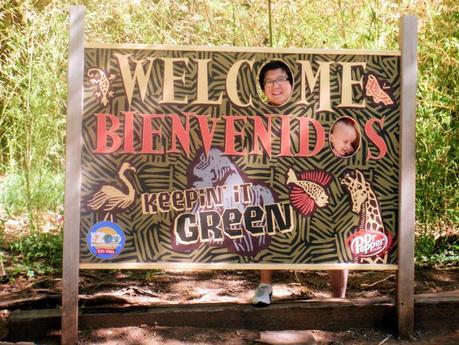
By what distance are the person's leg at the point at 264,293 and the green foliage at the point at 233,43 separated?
180 cm

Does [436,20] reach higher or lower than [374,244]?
higher

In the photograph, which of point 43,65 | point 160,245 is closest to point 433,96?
point 160,245

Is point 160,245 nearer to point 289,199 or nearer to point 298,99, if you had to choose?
point 289,199

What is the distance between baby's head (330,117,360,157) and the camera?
140 inches

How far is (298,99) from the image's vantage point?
3.53 m

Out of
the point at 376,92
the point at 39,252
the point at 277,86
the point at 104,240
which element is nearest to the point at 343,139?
the point at 376,92

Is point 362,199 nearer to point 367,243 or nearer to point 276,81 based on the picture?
point 367,243

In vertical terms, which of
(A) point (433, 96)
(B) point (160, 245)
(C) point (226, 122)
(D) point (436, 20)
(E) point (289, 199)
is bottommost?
(B) point (160, 245)

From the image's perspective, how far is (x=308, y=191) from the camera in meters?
3.55

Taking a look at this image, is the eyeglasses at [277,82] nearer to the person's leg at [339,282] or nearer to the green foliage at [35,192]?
the person's leg at [339,282]

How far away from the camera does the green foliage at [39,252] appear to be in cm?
492

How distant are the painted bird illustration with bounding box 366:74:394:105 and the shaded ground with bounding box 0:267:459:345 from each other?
4.32 ft

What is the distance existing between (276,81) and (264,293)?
4.00 ft

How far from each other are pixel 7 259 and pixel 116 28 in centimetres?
228
